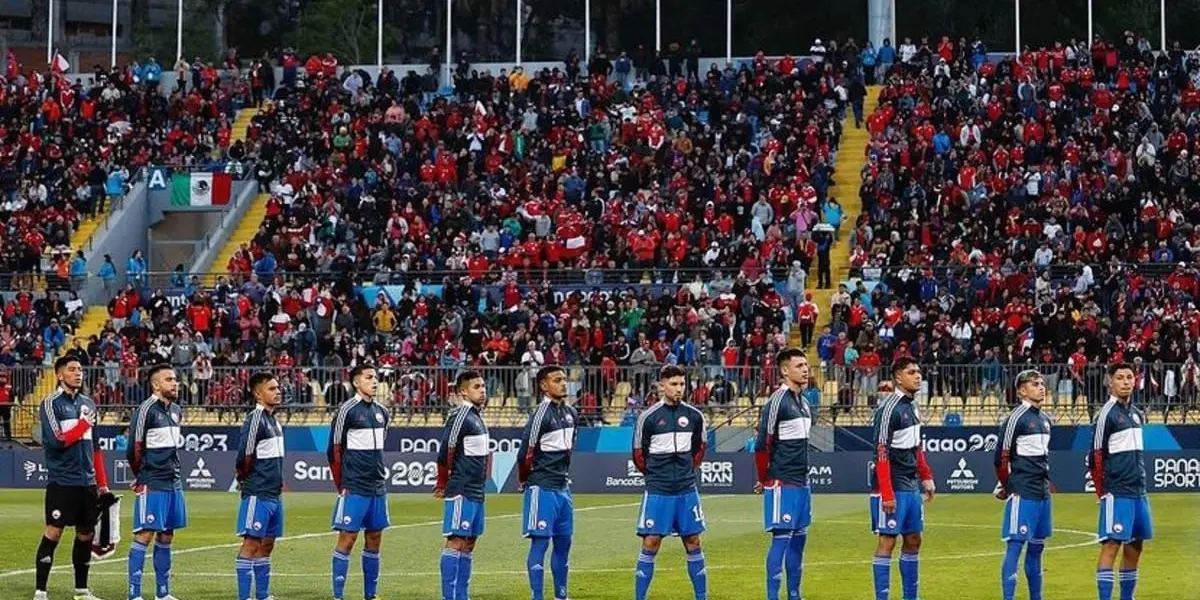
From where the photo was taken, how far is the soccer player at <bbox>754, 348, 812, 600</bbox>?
2211cm

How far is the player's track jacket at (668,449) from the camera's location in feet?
73.2

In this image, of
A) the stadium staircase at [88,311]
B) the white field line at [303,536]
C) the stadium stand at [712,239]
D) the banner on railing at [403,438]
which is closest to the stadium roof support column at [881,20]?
the stadium stand at [712,239]

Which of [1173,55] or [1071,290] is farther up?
[1173,55]

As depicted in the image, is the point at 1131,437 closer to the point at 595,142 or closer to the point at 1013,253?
the point at 1013,253

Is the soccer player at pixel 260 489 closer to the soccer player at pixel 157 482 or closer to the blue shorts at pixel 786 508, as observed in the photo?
the soccer player at pixel 157 482

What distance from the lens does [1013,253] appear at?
166 feet

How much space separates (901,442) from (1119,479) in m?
2.18

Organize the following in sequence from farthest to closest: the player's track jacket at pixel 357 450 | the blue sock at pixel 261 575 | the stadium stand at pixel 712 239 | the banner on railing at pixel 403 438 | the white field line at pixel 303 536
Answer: the stadium stand at pixel 712 239, the banner on railing at pixel 403 438, the white field line at pixel 303 536, the player's track jacket at pixel 357 450, the blue sock at pixel 261 575

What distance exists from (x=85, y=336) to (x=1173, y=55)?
29.3 metres

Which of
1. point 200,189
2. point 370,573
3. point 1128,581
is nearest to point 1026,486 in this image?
point 1128,581

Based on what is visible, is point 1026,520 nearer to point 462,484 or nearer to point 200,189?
point 462,484

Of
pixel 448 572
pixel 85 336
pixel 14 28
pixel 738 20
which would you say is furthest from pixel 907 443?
pixel 14 28

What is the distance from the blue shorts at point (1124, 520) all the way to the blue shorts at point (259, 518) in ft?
27.4

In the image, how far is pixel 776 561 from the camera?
22.0 metres
